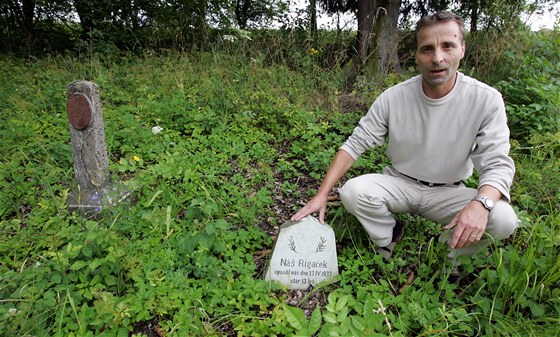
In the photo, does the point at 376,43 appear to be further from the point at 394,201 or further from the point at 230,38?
the point at 394,201

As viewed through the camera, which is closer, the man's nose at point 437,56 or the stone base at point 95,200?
the man's nose at point 437,56

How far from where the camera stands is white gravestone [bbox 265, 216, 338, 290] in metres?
2.13

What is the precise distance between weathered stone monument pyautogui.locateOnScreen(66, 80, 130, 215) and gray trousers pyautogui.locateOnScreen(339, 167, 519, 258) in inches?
62.8

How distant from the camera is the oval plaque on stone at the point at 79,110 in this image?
2.49 meters

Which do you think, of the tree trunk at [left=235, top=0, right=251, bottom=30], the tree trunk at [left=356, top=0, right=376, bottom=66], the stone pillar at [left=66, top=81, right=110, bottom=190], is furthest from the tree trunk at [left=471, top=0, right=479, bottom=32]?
the stone pillar at [left=66, top=81, right=110, bottom=190]

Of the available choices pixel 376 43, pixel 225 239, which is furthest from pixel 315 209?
pixel 376 43

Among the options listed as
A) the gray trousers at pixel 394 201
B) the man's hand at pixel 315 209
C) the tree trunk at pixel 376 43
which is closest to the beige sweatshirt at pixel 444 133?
the gray trousers at pixel 394 201

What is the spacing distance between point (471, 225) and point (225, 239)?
1448 millimetres

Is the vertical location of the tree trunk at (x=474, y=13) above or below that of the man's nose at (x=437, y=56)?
above

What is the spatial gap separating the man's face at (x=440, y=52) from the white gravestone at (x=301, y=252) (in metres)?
1.10

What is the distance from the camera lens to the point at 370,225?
2229mm

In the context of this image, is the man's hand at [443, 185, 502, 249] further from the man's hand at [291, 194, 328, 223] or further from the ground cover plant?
the man's hand at [291, 194, 328, 223]

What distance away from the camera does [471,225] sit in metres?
1.79

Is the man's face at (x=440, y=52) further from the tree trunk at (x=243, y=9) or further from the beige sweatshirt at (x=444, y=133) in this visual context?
the tree trunk at (x=243, y=9)
